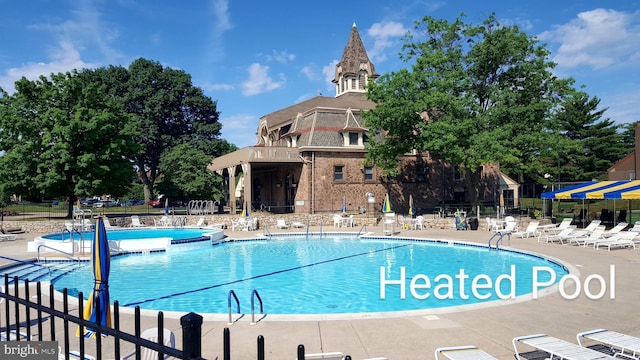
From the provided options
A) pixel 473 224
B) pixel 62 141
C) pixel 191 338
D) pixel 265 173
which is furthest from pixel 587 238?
pixel 265 173

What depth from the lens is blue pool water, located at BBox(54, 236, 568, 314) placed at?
12.0 metres

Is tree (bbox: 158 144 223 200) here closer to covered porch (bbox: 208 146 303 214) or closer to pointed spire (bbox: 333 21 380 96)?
covered porch (bbox: 208 146 303 214)

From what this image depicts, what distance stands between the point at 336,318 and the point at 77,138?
27.1 meters

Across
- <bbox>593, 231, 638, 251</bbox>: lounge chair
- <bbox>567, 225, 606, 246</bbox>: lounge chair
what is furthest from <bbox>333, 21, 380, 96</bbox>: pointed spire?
<bbox>593, 231, 638, 251</bbox>: lounge chair

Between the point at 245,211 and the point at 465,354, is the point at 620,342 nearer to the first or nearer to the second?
the point at 465,354

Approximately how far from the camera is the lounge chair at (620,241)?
1831cm

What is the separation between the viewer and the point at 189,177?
41.2 meters

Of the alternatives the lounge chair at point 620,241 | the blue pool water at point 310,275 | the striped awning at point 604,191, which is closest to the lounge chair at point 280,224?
the blue pool water at point 310,275

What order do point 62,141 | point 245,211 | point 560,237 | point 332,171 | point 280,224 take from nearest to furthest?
point 560,237 < point 62,141 < point 280,224 < point 245,211 < point 332,171

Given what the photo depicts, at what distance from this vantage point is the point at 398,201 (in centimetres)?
3862

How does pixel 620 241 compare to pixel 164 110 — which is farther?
pixel 164 110

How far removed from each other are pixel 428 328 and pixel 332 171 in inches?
1112

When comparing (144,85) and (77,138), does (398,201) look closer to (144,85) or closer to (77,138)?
(77,138)

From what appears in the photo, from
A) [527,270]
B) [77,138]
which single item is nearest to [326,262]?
[527,270]
